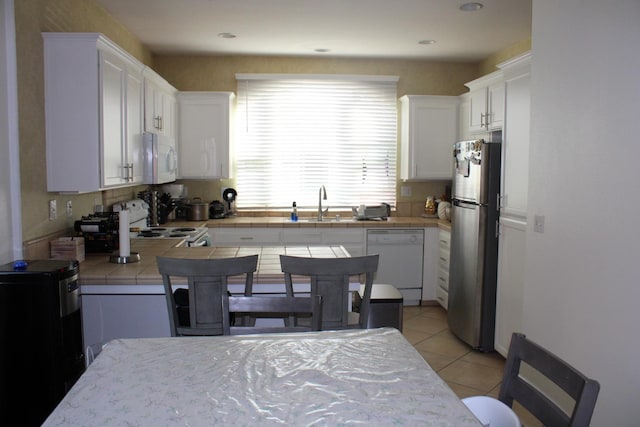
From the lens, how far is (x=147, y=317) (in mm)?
2898

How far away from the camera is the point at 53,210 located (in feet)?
10.8

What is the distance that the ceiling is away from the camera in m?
3.97

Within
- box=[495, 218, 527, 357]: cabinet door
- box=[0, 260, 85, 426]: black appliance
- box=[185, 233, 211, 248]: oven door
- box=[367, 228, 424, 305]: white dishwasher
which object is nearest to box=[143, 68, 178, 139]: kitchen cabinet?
box=[185, 233, 211, 248]: oven door

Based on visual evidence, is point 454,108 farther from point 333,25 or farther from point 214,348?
point 214,348

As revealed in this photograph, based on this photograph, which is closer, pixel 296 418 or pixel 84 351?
pixel 296 418

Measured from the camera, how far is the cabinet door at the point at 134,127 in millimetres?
3758

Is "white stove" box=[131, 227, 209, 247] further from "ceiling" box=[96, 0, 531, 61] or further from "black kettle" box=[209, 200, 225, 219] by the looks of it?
"ceiling" box=[96, 0, 531, 61]

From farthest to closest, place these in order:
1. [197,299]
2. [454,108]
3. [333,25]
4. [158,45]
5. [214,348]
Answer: [454,108] → [158,45] → [333,25] → [197,299] → [214,348]

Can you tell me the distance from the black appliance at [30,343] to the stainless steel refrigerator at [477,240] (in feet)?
9.55

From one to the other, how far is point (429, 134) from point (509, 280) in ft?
7.30

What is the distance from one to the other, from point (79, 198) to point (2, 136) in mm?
913

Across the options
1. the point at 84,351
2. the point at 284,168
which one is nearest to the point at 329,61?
the point at 284,168

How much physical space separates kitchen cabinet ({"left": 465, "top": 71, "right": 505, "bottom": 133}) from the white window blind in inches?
50.8

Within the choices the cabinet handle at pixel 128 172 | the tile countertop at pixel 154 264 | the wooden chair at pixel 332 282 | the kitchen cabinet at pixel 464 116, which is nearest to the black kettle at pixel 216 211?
the tile countertop at pixel 154 264
